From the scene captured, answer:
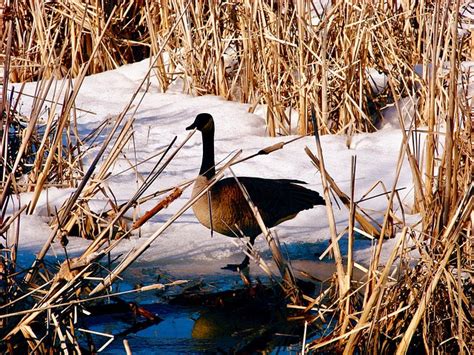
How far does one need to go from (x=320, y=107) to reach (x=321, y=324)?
345 centimetres

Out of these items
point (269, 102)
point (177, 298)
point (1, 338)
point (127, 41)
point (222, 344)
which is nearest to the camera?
point (1, 338)

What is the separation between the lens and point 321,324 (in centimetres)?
418

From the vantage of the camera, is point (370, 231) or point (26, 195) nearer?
point (370, 231)

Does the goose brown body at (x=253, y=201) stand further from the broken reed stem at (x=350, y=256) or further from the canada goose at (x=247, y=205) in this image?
the broken reed stem at (x=350, y=256)

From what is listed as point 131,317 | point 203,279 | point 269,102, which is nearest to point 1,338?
point 131,317

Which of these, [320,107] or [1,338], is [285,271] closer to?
[1,338]

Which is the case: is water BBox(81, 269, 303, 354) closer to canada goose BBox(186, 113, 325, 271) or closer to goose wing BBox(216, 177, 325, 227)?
canada goose BBox(186, 113, 325, 271)

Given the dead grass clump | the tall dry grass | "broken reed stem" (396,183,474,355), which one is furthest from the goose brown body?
"broken reed stem" (396,183,474,355)

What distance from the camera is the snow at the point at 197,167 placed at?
206 inches

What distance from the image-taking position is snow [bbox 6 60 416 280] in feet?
17.2

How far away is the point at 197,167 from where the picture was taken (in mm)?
6742

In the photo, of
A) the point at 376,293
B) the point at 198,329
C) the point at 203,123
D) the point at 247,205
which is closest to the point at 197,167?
the point at 203,123

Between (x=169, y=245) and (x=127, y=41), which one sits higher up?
(x=127, y=41)

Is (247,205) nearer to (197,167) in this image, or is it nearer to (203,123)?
(203,123)
